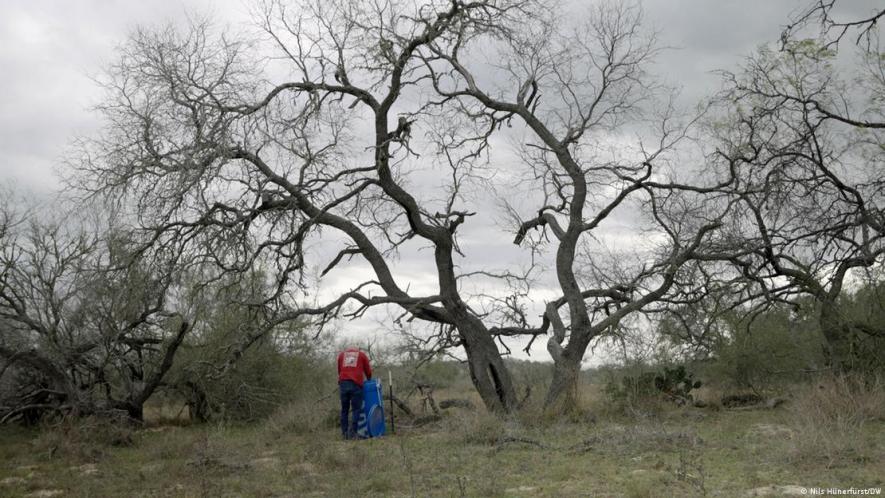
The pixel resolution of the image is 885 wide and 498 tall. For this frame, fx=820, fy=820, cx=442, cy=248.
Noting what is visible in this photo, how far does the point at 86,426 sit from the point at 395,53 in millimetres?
8437

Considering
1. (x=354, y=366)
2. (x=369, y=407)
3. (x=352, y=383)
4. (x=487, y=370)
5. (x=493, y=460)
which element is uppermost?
(x=354, y=366)

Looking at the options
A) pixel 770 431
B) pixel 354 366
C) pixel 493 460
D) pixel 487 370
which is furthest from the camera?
pixel 487 370

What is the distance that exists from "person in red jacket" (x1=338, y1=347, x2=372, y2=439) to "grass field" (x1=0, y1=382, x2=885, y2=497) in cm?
39

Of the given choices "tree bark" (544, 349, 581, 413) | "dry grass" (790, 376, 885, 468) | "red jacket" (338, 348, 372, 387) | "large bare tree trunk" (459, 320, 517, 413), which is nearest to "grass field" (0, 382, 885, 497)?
"dry grass" (790, 376, 885, 468)

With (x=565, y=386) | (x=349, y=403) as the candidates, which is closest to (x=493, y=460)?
(x=349, y=403)

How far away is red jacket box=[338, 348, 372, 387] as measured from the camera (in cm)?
1468

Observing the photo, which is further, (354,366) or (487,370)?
(487,370)

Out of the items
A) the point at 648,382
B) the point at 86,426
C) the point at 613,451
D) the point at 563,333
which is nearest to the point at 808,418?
the point at 613,451

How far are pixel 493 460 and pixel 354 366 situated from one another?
4758mm

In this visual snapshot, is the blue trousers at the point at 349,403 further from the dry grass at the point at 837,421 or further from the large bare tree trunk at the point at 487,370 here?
the dry grass at the point at 837,421

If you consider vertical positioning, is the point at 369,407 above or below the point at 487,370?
below

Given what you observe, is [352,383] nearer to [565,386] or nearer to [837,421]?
[565,386]

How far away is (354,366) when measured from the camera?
14695 millimetres

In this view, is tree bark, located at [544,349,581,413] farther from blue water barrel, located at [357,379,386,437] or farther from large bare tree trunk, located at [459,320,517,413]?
blue water barrel, located at [357,379,386,437]
